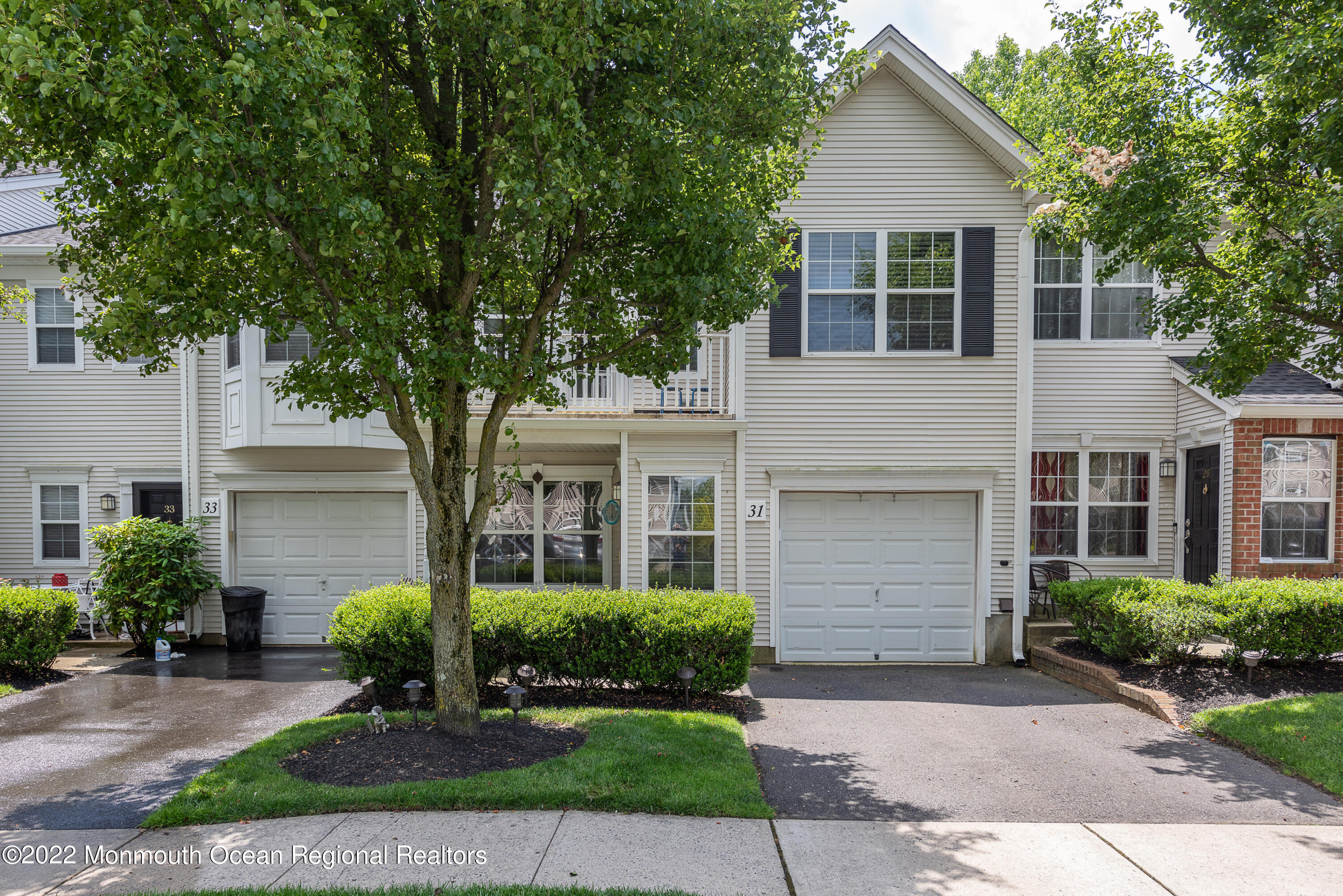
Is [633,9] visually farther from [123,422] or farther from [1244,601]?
[123,422]

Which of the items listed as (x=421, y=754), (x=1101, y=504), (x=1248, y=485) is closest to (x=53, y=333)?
(x=421, y=754)

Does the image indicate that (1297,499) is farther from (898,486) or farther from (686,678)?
(686,678)

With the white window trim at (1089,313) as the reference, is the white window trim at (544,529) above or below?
below

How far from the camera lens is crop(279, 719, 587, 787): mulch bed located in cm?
584

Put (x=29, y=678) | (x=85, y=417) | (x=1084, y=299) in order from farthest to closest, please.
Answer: (x=85, y=417), (x=1084, y=299), (x=29, y=678)

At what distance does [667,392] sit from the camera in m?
10.9

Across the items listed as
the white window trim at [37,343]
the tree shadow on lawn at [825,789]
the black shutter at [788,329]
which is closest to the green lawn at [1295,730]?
the tree shadow on lawn at [825,789]

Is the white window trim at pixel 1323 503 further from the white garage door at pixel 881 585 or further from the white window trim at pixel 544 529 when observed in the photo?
the white window trim at pixel 544 529

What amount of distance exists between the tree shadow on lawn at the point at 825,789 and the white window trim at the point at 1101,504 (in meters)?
6.43

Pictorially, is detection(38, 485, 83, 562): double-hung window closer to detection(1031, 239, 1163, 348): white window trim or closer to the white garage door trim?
the white garage door trim

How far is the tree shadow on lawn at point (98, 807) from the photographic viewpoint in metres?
5.32

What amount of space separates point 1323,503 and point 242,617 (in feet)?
49.0

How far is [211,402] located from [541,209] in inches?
350

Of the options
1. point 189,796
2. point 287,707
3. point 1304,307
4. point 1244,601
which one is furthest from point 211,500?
point 1304,307
